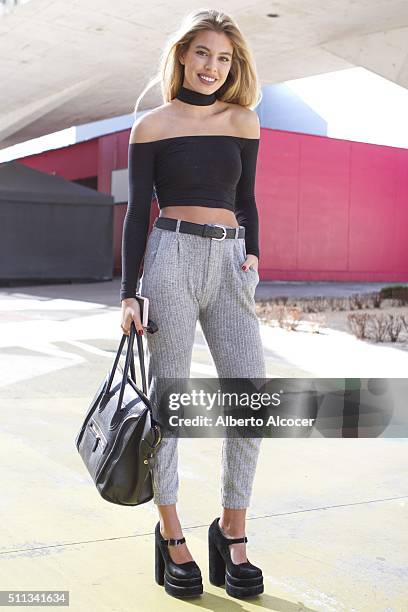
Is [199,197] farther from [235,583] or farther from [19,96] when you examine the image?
[19,96]

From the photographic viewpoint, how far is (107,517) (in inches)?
133

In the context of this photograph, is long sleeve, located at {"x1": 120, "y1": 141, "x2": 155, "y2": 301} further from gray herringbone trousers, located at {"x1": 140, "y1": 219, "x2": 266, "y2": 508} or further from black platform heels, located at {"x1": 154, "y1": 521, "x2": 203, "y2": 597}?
black platform heels, located at {"x1": 154, "y1": 521, "x2": 203, "y2": 597}

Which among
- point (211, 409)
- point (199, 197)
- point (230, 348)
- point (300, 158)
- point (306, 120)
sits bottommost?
point (211, 409)

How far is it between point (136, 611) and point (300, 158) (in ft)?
76.3

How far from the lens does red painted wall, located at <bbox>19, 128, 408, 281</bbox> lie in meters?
24.5

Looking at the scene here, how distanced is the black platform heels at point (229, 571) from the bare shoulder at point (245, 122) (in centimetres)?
130

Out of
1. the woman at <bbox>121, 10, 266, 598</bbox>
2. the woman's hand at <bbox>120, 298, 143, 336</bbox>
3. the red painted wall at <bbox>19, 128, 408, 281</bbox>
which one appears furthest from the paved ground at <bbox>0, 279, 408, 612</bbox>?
the red painted wall at <bbox>19, 128, 408, 281</bbox>

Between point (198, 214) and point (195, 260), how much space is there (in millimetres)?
149

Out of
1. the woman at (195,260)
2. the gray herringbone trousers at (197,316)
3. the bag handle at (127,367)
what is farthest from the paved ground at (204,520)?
the bag handle at (127,367)

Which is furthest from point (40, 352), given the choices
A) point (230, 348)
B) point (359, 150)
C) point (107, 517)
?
point (359, 150)

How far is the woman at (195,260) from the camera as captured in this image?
8.66 feet

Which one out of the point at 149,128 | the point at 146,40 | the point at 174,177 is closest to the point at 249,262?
the point at 174,177

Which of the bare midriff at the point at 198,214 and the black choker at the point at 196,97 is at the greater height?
the black choker at the point at 196,97

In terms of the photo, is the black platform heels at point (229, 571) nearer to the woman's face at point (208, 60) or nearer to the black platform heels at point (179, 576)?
the black platform heels at point (179, 576)
